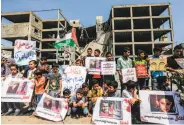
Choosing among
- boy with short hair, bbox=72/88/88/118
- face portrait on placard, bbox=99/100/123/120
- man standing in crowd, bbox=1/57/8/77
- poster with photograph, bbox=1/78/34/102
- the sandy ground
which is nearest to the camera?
face portrait on placard, bbox=99/100/123/120

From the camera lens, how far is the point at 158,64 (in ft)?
26.1

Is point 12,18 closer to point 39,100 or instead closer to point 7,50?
point 7,50

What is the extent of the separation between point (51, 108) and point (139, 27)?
4101 centimetres

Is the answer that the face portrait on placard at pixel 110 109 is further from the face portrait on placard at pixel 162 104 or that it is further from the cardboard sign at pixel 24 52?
the cardboard sign at pixel 24 52

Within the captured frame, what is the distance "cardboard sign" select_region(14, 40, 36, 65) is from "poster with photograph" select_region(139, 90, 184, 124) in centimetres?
476

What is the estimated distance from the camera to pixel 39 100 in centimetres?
752

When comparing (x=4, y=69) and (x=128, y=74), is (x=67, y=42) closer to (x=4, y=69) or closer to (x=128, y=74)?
(x=4, y=69)

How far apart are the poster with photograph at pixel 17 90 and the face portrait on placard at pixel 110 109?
89.5 inches

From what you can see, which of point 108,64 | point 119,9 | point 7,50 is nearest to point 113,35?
point 119,9

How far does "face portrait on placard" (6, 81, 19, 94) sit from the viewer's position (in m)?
7.55

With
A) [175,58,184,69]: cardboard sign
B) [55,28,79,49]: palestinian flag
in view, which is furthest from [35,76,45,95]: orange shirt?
[55,28,79,49]: palestinian flag

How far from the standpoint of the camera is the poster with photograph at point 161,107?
6191mm

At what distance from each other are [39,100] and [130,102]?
2.75 meters

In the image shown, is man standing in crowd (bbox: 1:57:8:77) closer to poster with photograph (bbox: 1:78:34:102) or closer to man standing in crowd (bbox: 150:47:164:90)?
poster with photograph (bbox: 1:78:34:102)
